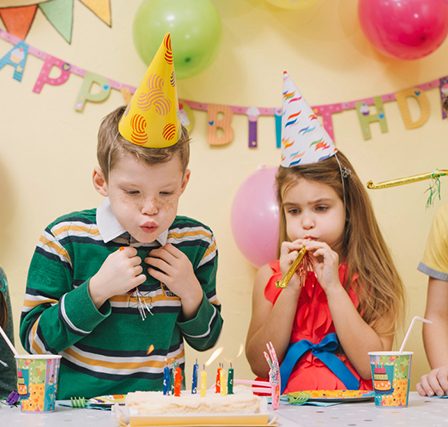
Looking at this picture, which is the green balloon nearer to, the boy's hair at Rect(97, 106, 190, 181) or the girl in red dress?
the girl in red dress

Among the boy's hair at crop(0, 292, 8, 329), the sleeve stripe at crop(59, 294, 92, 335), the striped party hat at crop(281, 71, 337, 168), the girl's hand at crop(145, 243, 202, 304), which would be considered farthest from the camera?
the striped party hat at crop(281, 71, 337, 168)

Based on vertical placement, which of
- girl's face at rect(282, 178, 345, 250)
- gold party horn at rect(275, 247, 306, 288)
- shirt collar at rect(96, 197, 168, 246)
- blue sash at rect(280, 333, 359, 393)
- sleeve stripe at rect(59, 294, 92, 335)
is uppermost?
girl's face at rect(282, 178, 345, 250)

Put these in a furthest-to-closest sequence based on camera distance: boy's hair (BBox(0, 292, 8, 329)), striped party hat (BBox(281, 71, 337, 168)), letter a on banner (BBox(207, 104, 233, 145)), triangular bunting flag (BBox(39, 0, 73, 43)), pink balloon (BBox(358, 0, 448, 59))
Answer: letter a on banner (BBox(207, 104, 233, 145)) < triangular bunting flag (BBox(39, 0, 73, 43)) < pink balloon (BBox(358, 0, 448, 59)) < striped party hat (BBox(281, 71, 337, 168)) < boy's hair (BBox(0, 292, 8, 329))

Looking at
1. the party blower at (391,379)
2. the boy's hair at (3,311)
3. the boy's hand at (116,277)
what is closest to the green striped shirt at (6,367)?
the boy's hair at (3,311)

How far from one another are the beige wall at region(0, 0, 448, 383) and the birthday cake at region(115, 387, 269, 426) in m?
1.26

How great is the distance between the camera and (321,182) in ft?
5.82

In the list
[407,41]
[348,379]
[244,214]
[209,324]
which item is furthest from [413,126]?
[209,324]

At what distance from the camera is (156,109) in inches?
51.1

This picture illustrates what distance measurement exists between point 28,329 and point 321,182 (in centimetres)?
75

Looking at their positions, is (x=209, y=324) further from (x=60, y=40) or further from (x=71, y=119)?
(x=60, y=40)

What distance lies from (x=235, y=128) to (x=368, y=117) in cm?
42

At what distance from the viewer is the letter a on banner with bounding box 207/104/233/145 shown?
7.71 feet

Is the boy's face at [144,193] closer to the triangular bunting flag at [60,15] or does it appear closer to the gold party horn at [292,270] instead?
the gold party horn at [292,270]

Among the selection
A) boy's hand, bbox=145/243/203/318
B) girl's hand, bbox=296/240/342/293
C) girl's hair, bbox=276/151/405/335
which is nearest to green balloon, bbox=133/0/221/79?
girl's hair, bbox=276/151/405/335
